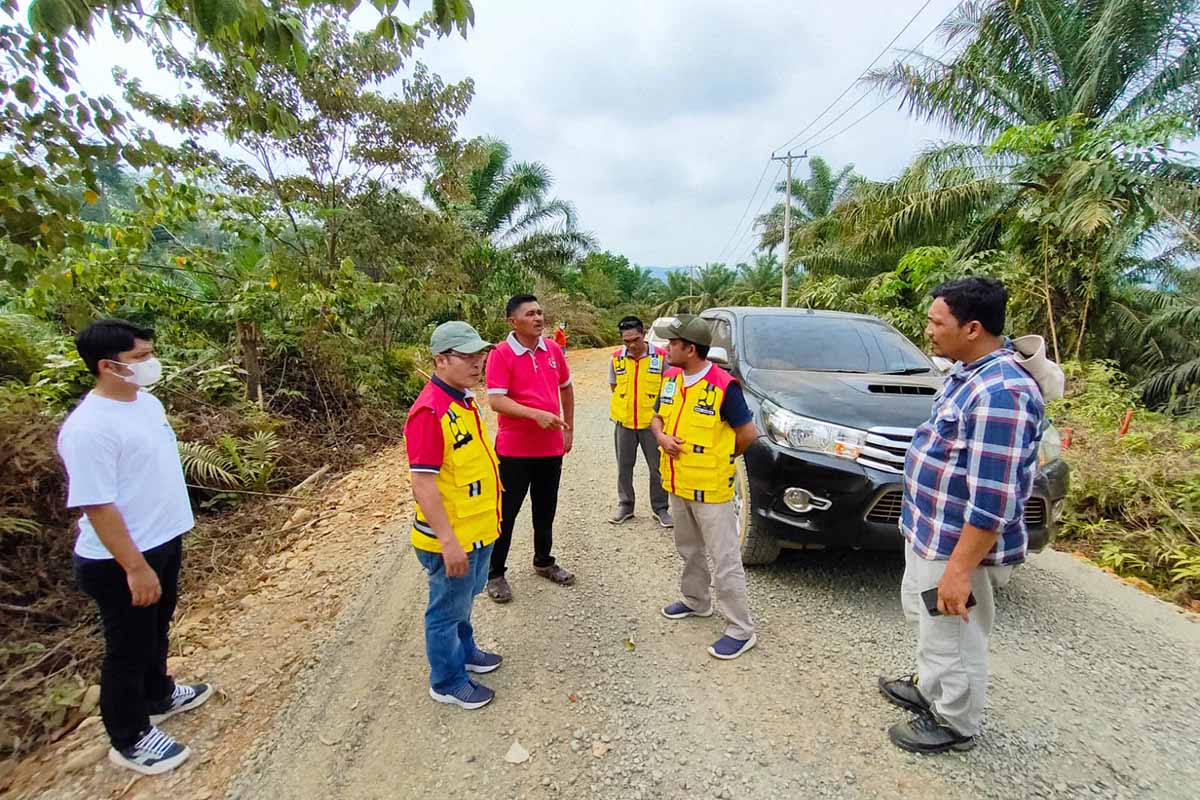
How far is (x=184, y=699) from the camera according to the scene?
2523 millimetres

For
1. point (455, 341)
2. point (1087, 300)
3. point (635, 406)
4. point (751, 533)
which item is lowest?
point (751, 533)

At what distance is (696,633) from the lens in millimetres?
3010

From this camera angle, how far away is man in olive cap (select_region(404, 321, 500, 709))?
7.04 ft

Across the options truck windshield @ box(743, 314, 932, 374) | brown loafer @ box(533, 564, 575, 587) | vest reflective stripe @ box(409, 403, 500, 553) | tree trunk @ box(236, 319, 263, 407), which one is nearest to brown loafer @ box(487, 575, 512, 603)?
brown loafer @ box(533, 564, 575, 587)

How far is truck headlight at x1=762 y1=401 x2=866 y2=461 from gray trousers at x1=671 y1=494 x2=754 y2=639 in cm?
66

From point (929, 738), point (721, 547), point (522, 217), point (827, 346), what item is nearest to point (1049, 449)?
point (827, 346)

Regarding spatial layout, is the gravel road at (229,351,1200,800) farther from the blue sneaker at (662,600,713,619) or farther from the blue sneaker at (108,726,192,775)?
the blue sneaker at (108,726,192,775)

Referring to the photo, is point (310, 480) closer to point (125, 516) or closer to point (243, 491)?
point (243, 491)

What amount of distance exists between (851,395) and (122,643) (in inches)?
146

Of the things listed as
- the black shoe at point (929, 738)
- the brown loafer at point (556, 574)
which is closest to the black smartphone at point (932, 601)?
the black shoe at point (929, 738)

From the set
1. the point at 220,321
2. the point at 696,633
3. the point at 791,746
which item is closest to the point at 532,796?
the point at 791,746

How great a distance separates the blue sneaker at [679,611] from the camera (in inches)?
124

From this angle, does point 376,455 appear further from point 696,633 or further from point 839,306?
point 839,306

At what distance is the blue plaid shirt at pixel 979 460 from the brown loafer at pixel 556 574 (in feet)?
6.88
